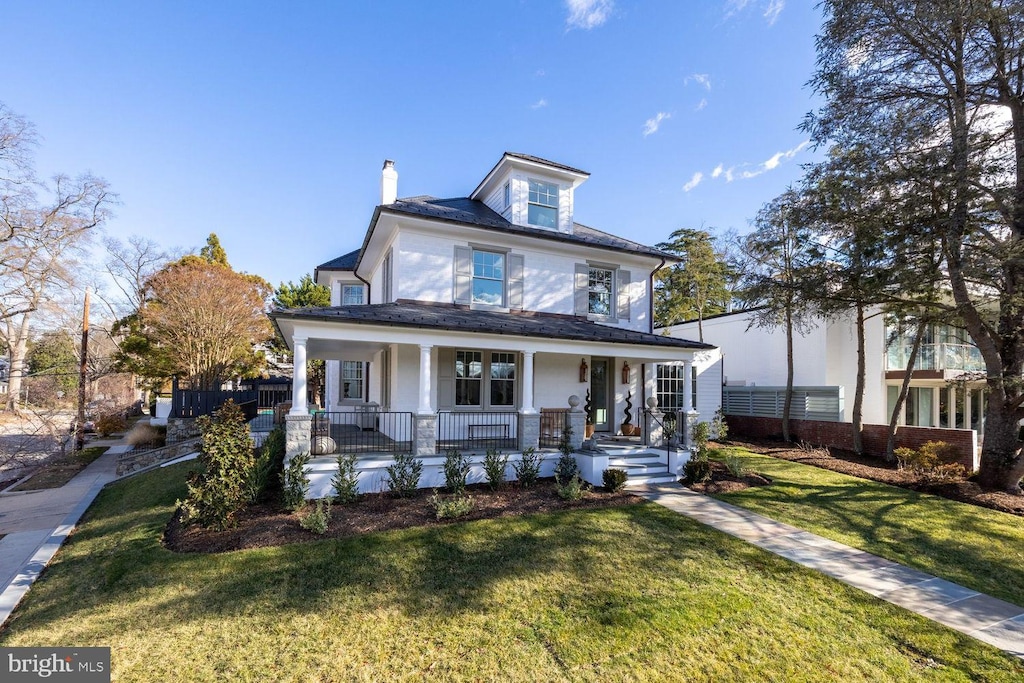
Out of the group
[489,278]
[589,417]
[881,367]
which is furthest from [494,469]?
[881,367]

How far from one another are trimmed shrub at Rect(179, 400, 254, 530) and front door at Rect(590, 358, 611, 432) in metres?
8.87

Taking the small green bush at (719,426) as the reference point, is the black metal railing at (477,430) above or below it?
above

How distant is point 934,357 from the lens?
16.4m

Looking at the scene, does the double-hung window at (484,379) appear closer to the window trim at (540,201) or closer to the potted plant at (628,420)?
the potted plant at (628,420)

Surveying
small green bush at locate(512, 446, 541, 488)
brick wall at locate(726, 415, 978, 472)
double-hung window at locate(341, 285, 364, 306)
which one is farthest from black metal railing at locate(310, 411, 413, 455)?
brick wall at locate(726, 415, 978, 472)

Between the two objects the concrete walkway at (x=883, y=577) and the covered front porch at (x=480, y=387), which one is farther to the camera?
the covered front porch at (x=480, y=387)

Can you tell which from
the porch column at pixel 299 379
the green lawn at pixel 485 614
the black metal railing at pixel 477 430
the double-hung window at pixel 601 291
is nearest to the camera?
the green lawn at pixel 485 614

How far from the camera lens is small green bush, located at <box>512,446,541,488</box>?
9.19 m

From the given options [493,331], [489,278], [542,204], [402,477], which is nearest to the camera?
[402,477]

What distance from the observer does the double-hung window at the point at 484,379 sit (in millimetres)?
11234

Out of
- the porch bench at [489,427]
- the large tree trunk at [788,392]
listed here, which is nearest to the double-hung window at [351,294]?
the porch bench at [489,427]

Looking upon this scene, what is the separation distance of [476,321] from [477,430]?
9.38 feet

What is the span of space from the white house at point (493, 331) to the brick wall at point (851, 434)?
4496mm

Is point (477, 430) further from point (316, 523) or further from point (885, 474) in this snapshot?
point (885, 474)
